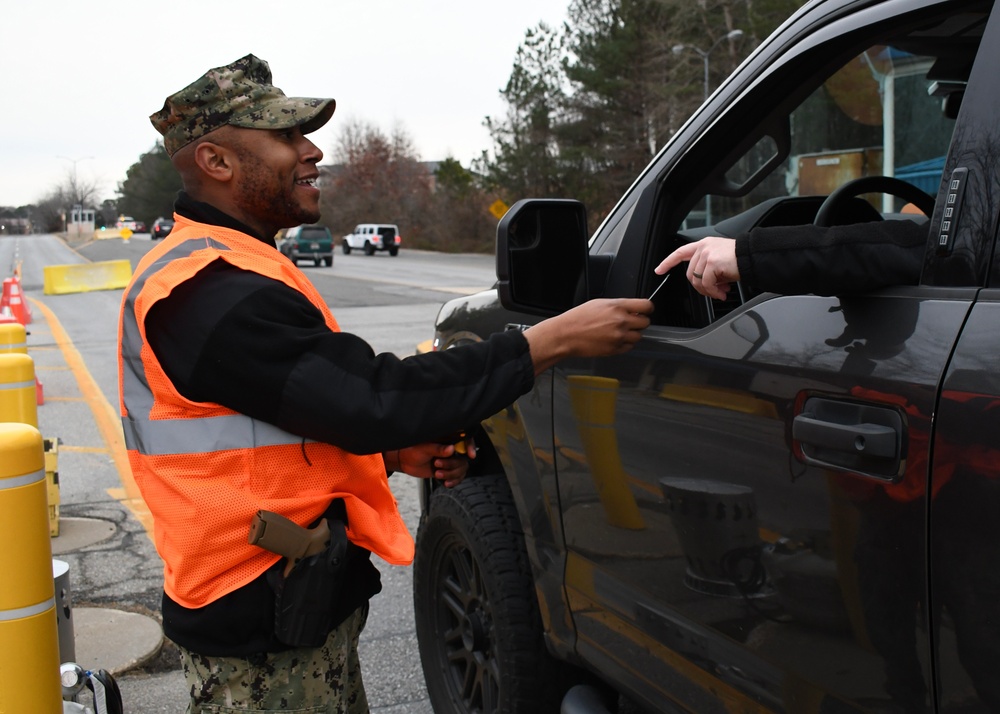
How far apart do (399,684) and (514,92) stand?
147 feet

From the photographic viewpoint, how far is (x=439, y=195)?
200ft

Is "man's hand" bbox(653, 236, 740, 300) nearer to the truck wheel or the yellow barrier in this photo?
the truck wheel

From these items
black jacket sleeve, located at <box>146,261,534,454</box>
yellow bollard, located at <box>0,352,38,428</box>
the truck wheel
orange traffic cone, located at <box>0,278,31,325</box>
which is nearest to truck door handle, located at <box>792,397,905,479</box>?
black jacket sleeve, located at <box>146,261,534,454</box>

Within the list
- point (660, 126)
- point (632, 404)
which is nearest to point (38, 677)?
point (632, 404)

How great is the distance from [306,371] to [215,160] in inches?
21.6

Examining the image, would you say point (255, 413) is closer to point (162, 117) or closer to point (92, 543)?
point (162, 117)

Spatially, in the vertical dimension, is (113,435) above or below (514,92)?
below

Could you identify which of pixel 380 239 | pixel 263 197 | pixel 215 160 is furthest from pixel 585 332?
pixel 380 239

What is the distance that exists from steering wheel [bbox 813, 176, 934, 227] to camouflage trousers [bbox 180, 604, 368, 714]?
1.42 metres

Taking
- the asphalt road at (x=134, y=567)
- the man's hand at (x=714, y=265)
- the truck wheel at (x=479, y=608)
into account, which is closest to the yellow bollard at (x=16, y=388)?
the asphalt road at (x=134, y=567)

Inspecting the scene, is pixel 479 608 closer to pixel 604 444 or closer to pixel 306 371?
pixel 604 444

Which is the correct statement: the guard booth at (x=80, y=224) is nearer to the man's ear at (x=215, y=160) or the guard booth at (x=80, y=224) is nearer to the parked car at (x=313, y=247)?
the parked car at (x=313, y=247)

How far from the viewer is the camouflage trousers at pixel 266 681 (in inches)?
84.9

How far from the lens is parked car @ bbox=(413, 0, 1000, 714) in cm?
145
